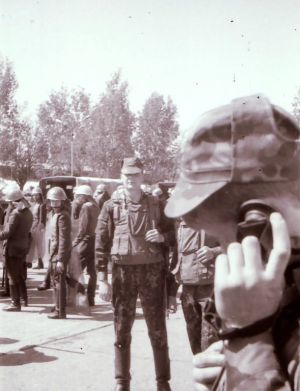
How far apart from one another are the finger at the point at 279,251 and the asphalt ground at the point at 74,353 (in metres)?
3.95

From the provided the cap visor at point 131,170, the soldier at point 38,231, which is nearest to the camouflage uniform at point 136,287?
the cap visor at point 131,170

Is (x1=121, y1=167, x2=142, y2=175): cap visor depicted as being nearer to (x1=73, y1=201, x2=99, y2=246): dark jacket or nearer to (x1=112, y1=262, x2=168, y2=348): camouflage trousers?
(x1=112, y1=262, x2=168, y2=348): camouflage trousers

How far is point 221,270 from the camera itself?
3.85 ft

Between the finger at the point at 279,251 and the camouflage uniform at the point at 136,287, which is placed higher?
the finger at the point at 279,251

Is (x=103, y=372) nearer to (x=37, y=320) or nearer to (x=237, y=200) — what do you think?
(x=37, y=320)

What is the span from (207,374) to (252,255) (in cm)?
40

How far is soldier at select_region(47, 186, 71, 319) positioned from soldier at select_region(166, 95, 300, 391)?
6616 mm

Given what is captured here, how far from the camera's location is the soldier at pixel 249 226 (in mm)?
1158

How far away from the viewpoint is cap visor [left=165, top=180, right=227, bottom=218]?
1.37m

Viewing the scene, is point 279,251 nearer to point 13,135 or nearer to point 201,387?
point 201,387

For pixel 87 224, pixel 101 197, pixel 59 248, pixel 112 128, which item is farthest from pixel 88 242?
pixel 112 128

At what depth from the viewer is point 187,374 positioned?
17.3ft

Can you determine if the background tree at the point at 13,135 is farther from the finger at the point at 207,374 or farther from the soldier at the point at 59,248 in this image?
the finger at the point at 207,374

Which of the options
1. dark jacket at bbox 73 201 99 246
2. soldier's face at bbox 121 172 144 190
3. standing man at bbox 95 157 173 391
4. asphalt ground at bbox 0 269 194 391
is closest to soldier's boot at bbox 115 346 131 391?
standing man at bbox 95 157 173 391
